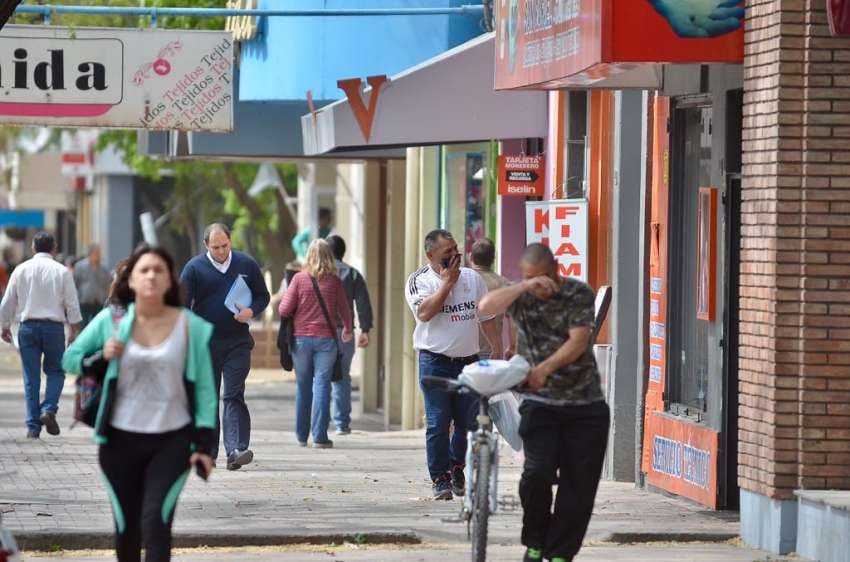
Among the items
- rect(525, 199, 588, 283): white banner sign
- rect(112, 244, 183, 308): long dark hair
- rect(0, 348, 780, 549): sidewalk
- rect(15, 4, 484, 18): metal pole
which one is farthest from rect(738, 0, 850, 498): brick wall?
rect(15, 4, 484, 18): metal pole

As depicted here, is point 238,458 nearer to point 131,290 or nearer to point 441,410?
point 441,410

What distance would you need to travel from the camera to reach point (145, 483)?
816 cm

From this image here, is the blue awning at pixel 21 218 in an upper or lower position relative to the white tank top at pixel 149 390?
lower

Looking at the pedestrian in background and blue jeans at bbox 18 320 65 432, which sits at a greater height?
the pedestrian in background

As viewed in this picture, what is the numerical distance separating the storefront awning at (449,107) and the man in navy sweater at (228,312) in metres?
2.13

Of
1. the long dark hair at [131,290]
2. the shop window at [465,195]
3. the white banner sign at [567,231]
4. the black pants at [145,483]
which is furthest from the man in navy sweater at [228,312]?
the black pants at [145,483]

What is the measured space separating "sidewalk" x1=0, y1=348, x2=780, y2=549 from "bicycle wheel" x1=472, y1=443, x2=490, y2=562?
180cm

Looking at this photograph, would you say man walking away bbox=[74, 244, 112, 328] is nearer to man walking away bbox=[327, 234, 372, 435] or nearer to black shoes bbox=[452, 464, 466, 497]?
man walking away bbox=[327, 234, 372, 435]

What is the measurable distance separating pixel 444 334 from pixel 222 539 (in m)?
2.40

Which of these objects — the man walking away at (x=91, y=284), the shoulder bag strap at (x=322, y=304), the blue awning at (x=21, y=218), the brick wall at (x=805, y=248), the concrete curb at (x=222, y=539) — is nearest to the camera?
the brick wall at (x=805, y=248)

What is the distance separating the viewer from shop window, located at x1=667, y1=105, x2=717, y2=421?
13164mm

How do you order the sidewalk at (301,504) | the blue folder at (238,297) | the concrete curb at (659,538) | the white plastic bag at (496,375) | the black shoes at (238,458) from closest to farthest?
the white plastic bag at (496,375) → the sidewalk at (301,504) → the concrete curb at (659,538) → the blue folder at (238,297) → the black shoes at (238,458)

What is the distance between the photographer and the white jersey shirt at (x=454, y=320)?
42.0ft

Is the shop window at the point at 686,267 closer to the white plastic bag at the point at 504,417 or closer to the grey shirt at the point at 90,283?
the white plastic bag at the point at 504,417
